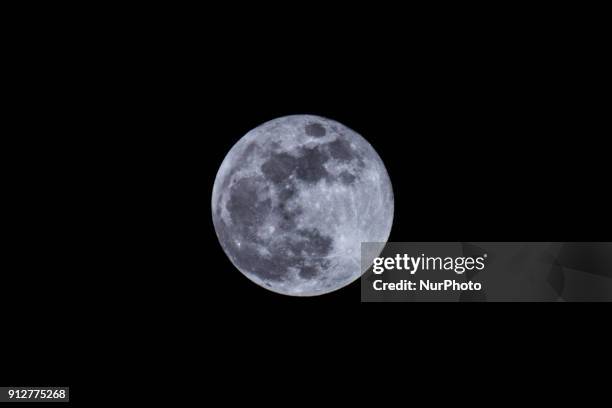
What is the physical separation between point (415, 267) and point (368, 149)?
5.37 feet

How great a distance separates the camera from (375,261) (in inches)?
192

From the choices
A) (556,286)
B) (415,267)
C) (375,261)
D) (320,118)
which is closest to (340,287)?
(375,261)

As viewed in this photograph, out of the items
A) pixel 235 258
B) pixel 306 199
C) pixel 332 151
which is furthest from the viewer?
pixel 235 258

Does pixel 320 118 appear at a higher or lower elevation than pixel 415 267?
higher

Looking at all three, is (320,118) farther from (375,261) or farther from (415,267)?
(415,267)

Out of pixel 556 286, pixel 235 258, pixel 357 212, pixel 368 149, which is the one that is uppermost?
pixel 368 149

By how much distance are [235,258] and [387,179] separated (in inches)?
84.5

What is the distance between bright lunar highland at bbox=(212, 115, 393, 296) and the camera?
4035 millimetres

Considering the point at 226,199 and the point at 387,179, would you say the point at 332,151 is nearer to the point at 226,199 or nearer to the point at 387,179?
the point at 387,179

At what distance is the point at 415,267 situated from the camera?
191 inches

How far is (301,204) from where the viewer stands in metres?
3.99

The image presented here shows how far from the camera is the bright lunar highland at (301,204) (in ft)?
13.2

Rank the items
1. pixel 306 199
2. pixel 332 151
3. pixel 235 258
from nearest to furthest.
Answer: pixel 306 199, pixel 332 151, pixel 235 258

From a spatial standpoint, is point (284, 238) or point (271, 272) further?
point (271, 272)
